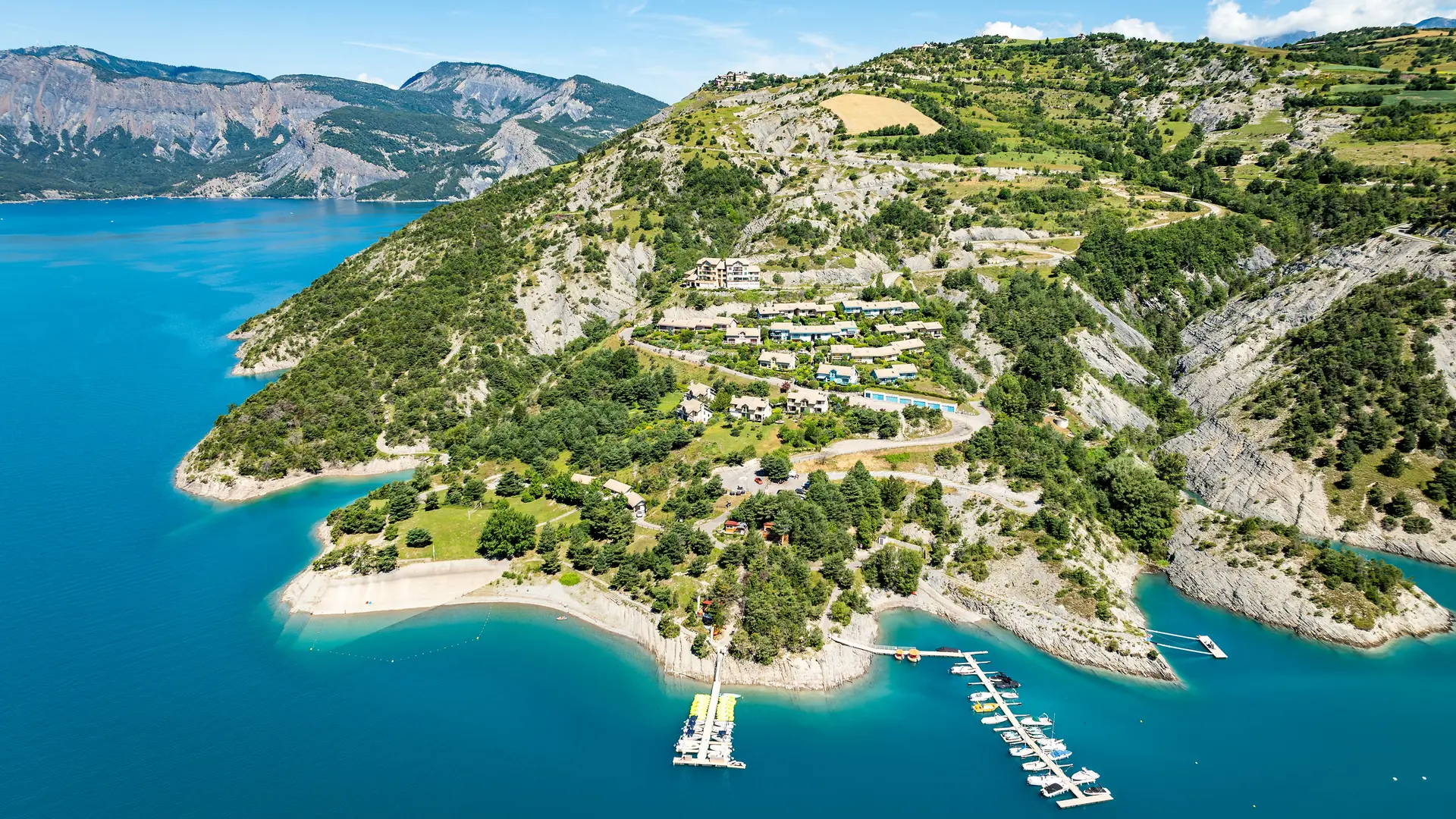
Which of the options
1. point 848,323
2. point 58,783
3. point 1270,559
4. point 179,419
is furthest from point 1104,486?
point 179,419

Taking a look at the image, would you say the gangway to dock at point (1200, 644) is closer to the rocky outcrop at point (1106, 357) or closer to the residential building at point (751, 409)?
the residential building at point (751, 409)

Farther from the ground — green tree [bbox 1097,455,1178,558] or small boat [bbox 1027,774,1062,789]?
green tree [bbox 1097,455,1178,558]

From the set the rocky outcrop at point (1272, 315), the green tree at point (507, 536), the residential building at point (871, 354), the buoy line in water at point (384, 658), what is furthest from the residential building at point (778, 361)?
the rocky outcrop at point (1272, 315)

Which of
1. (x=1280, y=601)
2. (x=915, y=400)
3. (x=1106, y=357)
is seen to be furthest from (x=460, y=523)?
(x=1106, y=357)

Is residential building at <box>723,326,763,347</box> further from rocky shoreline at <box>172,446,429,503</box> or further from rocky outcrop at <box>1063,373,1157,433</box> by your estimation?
rocky shoreline at <box>172,446,429,503</box>

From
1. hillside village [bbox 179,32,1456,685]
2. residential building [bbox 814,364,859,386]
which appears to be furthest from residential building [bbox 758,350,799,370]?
residential building [bbox 814,364,859,386]

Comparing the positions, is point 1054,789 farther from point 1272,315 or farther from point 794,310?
point 1272,315

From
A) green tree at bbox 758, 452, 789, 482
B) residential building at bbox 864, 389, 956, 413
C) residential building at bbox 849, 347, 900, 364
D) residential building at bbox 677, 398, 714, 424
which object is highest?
residential building at bbox 849, 347, 900, 364

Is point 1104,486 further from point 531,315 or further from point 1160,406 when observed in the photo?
point 531,315
